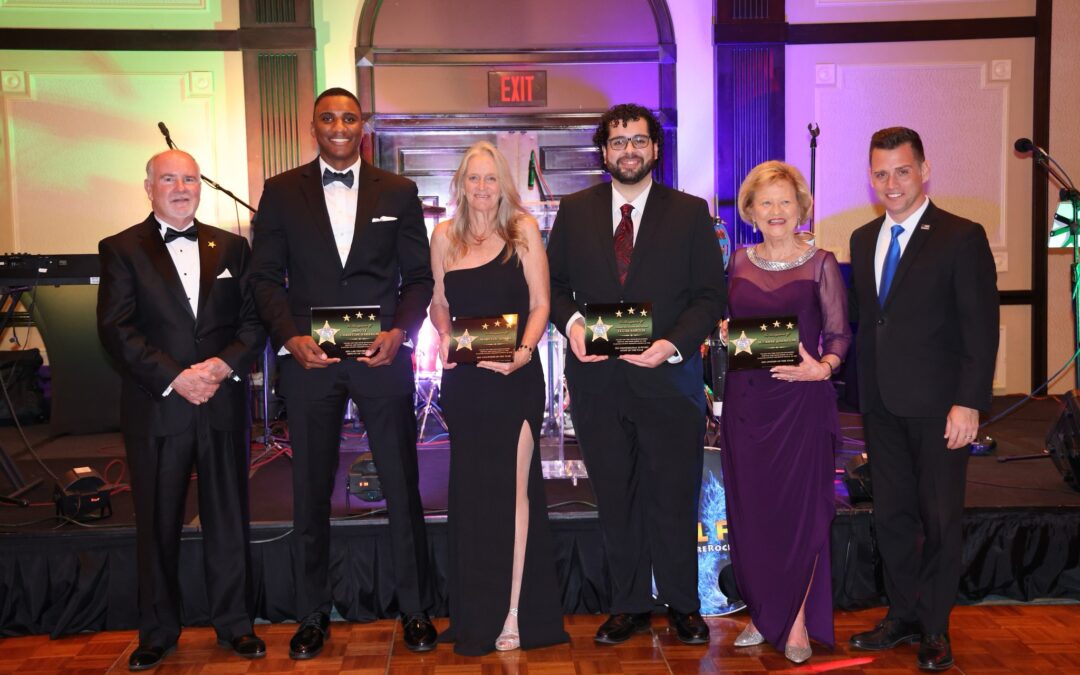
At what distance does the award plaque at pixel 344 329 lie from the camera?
3188 millimetres

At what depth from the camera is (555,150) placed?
7.99 m

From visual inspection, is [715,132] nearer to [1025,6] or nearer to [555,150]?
[555,150]

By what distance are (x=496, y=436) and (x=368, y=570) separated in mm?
1036

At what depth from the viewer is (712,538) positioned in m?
3.88

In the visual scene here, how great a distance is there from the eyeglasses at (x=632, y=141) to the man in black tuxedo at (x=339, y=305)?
0.80m

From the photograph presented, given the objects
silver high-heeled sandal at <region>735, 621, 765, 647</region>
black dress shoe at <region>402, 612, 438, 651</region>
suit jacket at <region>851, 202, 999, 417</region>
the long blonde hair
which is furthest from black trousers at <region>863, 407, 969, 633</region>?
black dress shoe at <region>402, 612, 438, 651</region>

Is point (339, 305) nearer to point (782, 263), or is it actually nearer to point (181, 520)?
point (181, 520)

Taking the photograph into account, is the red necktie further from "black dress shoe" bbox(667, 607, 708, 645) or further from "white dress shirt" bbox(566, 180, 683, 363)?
"black dress shoe" bbox(667, 607, 708, 645)

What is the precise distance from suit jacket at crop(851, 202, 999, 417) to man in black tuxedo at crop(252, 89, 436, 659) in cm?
173

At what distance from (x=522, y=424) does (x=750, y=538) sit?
964 millimetres

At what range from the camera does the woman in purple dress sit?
3.28 meters

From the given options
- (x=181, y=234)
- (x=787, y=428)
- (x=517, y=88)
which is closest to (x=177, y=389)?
(x=181, y=234)

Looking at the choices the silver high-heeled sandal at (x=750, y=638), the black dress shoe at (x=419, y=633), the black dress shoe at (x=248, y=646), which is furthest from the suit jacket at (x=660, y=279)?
the black dress shoe at (x=248, y=646)

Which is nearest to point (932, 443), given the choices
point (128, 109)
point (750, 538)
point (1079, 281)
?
point (750, 538)
